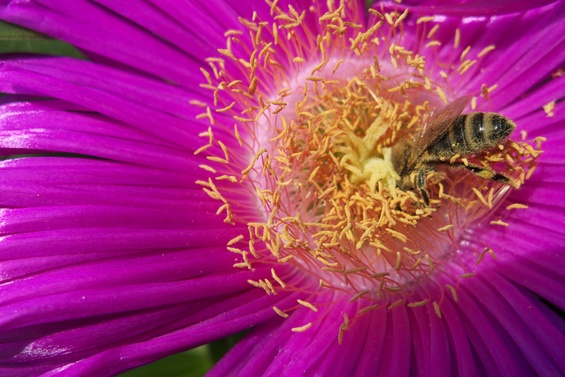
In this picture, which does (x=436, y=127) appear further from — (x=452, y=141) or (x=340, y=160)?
(x=340, y=160)

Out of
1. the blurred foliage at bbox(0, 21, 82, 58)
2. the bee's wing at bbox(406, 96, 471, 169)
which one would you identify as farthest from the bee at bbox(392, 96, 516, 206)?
the blurred foliage at bbox(0, 21, 82, 58)

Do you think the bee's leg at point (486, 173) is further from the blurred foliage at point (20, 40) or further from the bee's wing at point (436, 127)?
the blurred foliage at point (20, 40)

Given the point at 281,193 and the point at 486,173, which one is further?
the point at 281,193

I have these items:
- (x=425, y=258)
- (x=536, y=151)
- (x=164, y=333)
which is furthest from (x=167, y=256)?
Answer: (x=536, y=151)

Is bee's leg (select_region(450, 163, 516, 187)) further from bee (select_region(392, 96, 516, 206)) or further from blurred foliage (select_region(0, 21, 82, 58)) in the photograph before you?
blurred foliage (select_region(0, 21, 82, 58))

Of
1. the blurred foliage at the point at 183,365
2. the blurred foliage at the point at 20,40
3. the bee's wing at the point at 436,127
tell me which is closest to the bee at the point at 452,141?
the bee's wing at the point at 436,127

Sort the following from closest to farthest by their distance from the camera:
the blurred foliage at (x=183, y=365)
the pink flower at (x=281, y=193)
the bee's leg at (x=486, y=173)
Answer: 1. the pink flower at (x=281, y=193)
2. the bee's leg at (x=486, y=173)
3. the blurred foliage at (x=183, y=365)

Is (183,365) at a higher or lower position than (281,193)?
lower

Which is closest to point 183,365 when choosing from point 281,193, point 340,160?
point 281,193
